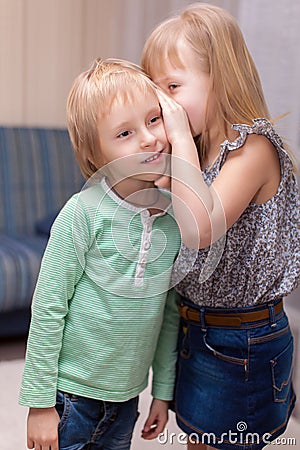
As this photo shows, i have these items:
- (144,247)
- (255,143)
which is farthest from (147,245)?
(255,143)

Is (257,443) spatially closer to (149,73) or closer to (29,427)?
(29,427)

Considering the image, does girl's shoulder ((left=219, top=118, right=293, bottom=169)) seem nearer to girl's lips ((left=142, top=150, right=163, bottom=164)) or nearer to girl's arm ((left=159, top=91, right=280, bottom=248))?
girl's arm ((left=159, top=91, right=280, bottom=248))

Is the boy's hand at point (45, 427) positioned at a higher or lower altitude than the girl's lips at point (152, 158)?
lower

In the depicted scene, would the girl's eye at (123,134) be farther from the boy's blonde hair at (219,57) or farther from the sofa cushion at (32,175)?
the sofa cushion at (32,175)

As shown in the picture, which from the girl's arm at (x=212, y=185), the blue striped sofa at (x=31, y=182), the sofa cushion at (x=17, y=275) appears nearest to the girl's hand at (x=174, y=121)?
the girl's arm at (x=212, y=185)

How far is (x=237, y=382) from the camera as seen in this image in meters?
1.24

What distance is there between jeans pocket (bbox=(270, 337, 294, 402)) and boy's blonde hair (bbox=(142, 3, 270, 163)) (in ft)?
1.41

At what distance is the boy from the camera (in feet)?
3.70

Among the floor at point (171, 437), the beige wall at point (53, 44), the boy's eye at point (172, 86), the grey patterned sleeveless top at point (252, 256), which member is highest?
the boy's eye at point (172, 86)

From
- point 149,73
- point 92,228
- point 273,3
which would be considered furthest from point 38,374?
point 273,3

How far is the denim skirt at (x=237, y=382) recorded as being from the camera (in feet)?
4.04

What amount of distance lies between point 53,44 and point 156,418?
2921mm

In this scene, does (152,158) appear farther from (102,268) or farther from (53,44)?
(53,44)

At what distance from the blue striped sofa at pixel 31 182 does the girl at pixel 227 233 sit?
70.5 inches
